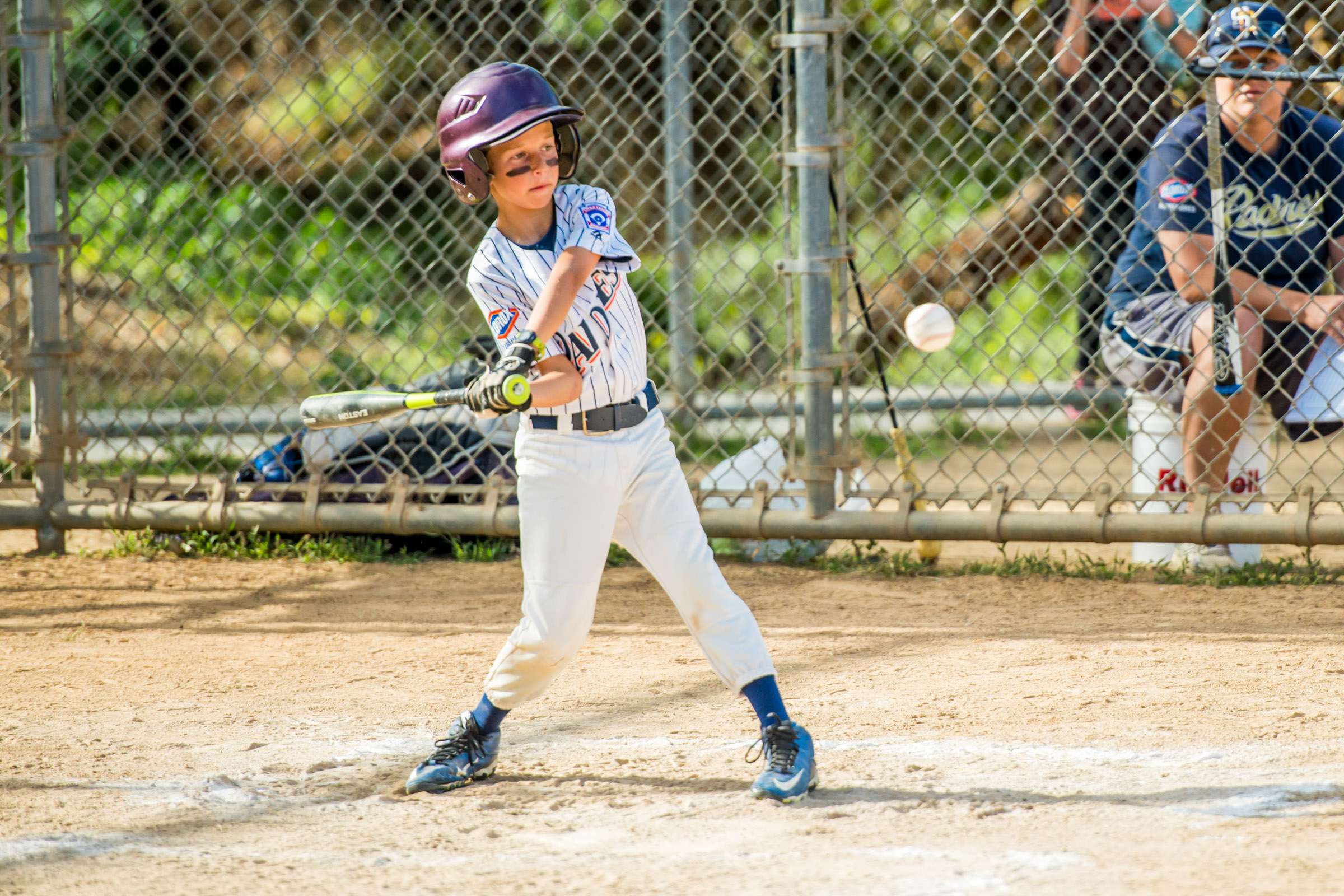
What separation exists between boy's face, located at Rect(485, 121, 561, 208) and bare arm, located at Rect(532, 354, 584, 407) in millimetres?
322

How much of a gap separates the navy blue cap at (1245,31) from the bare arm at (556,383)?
2.67 metres

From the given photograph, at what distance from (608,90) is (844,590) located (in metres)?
4.46

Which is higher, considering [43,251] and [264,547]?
[43,251]

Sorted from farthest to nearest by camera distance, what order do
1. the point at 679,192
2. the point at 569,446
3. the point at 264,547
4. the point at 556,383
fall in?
the point at 679,192 < the point at 264,547 < the point at 569,446 < the point at 556,383

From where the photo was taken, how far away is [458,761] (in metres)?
2.86

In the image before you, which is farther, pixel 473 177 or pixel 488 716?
pixel 488 716

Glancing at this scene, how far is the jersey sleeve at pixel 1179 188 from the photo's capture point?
182 inches

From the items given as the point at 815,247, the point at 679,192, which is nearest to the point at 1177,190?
the point at 815,247

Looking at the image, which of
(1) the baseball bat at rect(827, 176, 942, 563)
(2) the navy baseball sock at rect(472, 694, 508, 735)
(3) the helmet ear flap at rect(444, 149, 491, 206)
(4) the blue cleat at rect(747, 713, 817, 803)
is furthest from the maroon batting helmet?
(1) the baseball bat at rect(827, 176, 942, 563)

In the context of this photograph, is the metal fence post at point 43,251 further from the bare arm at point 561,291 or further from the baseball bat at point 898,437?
the bare arm at point 561,291

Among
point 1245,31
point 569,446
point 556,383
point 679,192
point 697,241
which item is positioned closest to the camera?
point 556,383

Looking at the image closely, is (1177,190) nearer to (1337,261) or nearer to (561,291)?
(1337,261)

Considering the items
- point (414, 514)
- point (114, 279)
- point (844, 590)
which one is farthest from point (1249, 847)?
point (114, 279)

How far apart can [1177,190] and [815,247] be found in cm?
117
